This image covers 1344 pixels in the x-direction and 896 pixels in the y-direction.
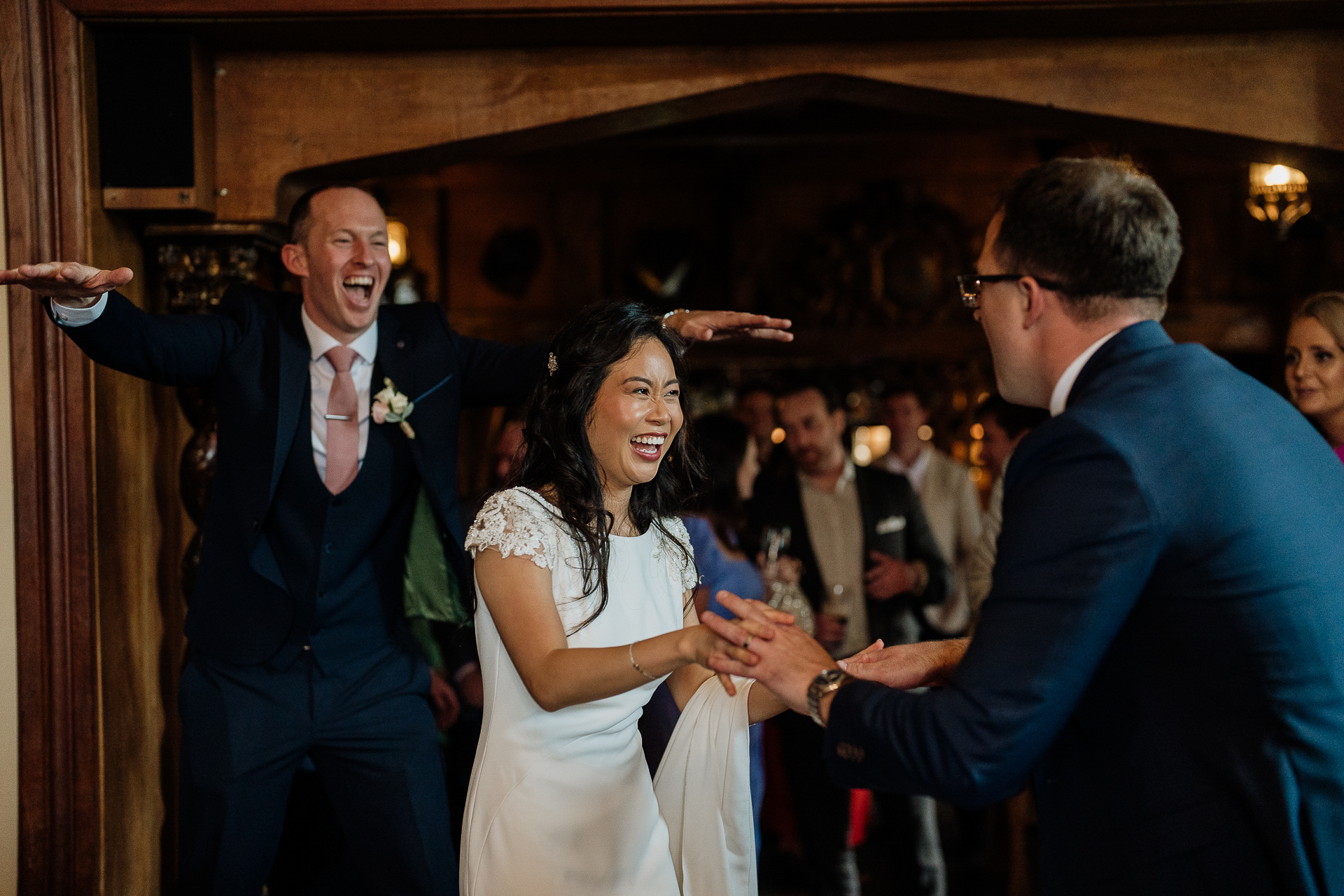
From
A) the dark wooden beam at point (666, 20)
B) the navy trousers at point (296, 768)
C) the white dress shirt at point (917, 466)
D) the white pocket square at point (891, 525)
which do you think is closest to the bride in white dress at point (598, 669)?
the navy trousers at point (296, 768)

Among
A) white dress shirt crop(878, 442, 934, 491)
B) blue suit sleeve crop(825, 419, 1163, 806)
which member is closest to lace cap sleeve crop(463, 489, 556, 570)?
blue suit sleeve crop(825, 419, 1163, 806)

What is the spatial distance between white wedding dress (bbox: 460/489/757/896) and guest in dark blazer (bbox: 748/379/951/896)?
1.48 meters

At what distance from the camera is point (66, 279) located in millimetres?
2098

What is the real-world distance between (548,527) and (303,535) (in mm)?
775

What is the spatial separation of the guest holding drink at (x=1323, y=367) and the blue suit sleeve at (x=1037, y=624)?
1845mm

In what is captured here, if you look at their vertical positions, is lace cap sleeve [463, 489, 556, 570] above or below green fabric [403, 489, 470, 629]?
above

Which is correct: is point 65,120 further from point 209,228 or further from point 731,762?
point 731,762

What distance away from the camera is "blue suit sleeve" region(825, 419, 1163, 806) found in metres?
1.44

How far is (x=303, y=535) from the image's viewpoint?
2500mm

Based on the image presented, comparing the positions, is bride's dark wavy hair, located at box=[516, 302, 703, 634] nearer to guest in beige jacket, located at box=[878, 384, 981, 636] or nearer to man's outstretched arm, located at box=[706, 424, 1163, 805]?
man's outstretched arm, located at box=[706, 424, 1163, 805]

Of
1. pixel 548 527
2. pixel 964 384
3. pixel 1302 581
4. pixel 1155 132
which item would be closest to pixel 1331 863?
pixel 1302 581

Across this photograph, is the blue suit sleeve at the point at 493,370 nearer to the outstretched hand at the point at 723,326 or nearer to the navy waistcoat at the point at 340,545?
the navy waistcoat at the point at 340,545

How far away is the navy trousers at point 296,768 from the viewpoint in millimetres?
2453

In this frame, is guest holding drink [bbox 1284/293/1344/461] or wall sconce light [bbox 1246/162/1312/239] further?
wall sconce light [bbox 1246/162/1312/239]
